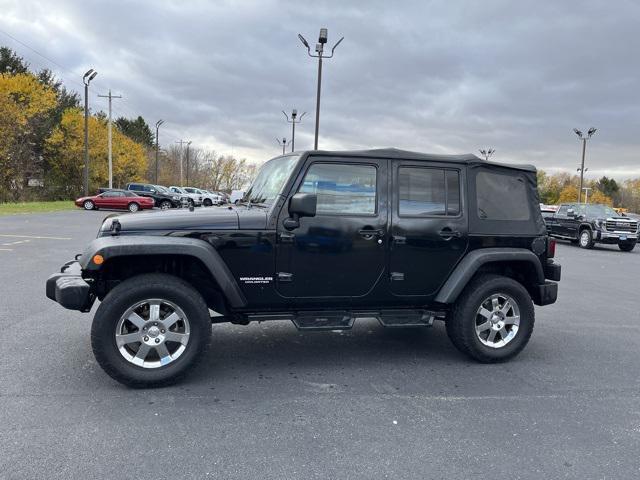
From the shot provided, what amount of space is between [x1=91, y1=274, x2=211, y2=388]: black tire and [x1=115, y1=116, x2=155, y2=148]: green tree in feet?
279

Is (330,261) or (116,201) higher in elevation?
(116,201)

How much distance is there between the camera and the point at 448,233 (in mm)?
4633

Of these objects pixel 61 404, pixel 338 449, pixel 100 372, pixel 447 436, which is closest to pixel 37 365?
pixel 100 372

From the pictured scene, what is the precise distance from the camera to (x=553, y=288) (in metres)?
5.01

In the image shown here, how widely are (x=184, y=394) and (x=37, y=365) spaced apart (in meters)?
1.47

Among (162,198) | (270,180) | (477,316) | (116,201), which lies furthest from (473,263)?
(162,198)

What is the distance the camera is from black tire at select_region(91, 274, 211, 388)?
3818mm

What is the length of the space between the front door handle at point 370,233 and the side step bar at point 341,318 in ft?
2.31

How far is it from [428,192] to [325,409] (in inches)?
85.9

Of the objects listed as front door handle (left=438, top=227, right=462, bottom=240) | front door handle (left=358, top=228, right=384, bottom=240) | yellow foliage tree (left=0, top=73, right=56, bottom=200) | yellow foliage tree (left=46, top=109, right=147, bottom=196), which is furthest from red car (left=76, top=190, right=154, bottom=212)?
front door handle (left=438, top=227, right=462, bottom=240)

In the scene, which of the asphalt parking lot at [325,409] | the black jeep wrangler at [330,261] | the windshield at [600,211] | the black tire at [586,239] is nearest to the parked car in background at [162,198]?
the black tire at [586,239]

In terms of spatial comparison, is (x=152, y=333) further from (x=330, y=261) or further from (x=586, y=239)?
(x=586, y=239)

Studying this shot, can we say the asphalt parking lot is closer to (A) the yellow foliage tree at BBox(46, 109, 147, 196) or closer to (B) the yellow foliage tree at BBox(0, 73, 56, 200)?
(B) the yellow foliage tree at BBox(0, 73, 56, 200)

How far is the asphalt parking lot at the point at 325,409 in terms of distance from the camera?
9.68 ft
